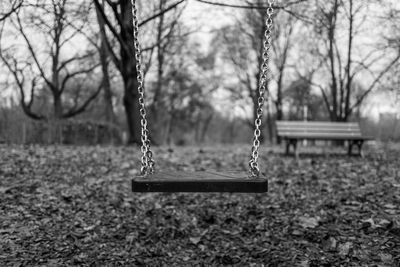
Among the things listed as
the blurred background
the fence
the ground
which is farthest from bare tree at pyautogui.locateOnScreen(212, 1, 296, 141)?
the ground

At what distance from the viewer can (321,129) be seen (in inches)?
403

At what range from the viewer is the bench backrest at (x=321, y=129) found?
1003 cm

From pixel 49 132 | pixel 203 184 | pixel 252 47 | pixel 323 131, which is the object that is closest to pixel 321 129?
Answer: pixel 323 131

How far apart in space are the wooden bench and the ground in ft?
8.94

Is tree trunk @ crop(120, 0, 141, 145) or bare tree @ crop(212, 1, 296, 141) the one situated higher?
bare tree @ crop(212, 1, 296, 141)

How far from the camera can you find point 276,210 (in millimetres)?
5215

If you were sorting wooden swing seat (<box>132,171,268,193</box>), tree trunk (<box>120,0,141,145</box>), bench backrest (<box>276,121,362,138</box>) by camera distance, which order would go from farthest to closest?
tree trunk (<box>120,0,141,145</box>)
bench backrest (<box>276,121,362,138</box>)
wooden swing seat (<box>132,171,268,193</box>)

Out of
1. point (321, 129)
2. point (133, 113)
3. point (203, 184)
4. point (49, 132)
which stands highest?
point (133, 113)

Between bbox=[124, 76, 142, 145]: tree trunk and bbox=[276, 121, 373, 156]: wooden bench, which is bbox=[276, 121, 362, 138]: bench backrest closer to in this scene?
bbox=[276, 121, 373, 156]: wooden bench

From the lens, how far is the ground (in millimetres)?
3980

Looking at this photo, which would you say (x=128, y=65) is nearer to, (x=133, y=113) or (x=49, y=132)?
(x=133, y=113)

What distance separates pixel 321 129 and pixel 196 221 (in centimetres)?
641

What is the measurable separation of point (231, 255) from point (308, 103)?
24509 mm

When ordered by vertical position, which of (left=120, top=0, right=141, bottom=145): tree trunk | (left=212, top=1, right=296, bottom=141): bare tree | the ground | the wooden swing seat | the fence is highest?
(left=212, top=1, right=296, bottom=141): bare tree
